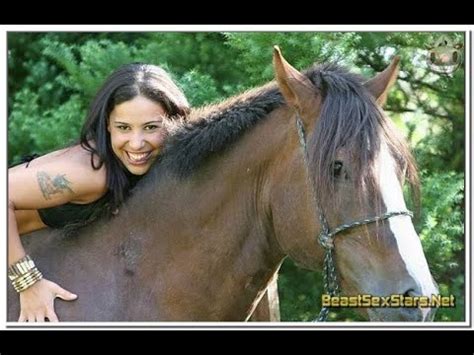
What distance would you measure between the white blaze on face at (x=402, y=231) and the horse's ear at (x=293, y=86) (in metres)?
0.37

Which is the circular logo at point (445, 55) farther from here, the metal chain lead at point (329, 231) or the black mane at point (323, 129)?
the metal chain lead at point (329, 231)

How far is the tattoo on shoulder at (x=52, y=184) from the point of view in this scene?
3.14 m

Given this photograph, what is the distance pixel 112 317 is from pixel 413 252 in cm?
128

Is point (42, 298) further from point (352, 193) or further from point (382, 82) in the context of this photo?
point (382, 82)

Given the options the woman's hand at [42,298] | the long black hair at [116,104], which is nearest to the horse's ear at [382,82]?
the long black hair at [116,104]

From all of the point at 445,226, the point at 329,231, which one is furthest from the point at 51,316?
the point at 445,226

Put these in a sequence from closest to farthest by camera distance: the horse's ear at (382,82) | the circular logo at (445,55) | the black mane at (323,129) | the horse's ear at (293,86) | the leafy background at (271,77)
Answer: the black mane at (323,129), the horse's ear at (293,86), the horse's ear at (382,82), the circular logo at (445,55), the leafy background at (271,77)

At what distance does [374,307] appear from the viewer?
2.74 m

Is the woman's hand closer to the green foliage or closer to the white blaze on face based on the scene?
the white blaze on face

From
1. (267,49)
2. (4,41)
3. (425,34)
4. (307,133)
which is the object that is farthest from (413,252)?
(4,41)

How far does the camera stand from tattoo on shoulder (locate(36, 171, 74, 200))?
3.14 m

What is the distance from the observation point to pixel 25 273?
3.16 m
